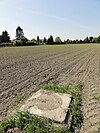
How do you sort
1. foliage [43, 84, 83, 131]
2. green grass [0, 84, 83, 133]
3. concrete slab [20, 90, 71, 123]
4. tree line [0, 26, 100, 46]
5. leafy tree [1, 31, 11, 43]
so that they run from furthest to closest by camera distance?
leafy tree [1, 31, 11, 43]
tree line [0, 26, 100, 46]
concrete slab [20, 90, 71, 123]
foliage [43, 84, 83, 131]
green grass [0, 84, 83, 133]

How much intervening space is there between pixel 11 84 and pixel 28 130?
386 centimetres

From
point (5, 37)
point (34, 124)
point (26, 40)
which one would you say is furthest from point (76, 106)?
point (5, 37)

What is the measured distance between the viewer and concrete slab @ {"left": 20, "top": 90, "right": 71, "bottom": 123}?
440 cm

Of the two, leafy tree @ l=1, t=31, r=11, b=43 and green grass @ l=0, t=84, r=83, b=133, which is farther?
leafy tree @ l=1, t=31, r=11, b=43

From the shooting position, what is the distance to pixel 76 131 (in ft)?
12.9

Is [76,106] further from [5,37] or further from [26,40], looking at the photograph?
[5,37]

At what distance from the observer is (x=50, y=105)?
500 centimetres

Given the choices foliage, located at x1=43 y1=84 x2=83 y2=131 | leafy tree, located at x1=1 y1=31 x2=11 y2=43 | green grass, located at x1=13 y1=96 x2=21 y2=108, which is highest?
leafy tree, located at x1=1 y1=31 x2=11 y2=43

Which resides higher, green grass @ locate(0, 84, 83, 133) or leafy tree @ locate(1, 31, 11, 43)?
leafy tree @ locate(1, 31, 11, 43)

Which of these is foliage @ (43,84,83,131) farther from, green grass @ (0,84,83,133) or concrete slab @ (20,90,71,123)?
concrete slab @ (20,90,71,123)

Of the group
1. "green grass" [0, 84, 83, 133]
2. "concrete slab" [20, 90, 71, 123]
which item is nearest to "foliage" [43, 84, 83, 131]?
"green grass" [0, 84, 83, 133]

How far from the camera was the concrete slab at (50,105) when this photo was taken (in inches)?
173

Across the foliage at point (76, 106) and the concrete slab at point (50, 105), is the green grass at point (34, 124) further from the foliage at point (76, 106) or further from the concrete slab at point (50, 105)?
the concrete slab at point (50, 105)

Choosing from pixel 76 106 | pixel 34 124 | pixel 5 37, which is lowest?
pixel 76 106
